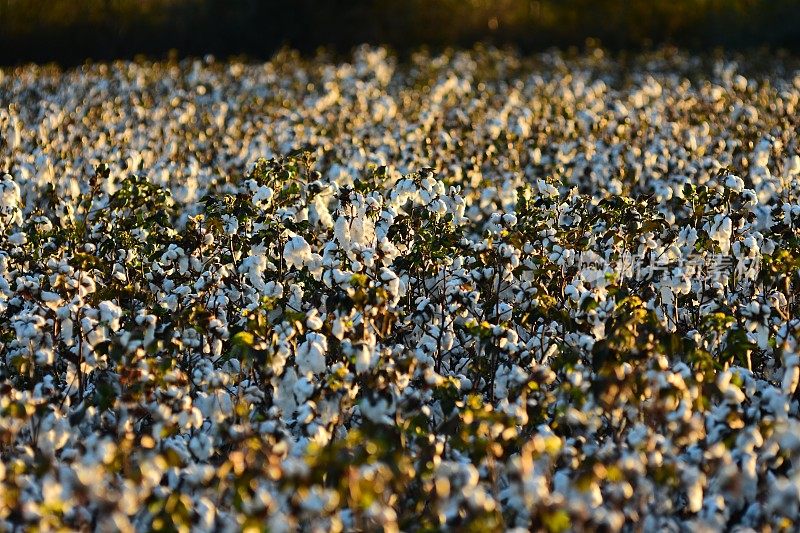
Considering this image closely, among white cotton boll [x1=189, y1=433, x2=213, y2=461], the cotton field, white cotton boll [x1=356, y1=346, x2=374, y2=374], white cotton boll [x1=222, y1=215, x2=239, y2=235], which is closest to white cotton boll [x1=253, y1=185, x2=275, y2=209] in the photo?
the cotton field

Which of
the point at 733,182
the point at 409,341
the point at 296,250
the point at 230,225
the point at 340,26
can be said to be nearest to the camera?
the point at 296,250

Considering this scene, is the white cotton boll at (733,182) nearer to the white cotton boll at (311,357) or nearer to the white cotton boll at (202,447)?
the white cotton boll at (311,357)

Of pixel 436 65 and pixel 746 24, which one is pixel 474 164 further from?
pixel 746 24

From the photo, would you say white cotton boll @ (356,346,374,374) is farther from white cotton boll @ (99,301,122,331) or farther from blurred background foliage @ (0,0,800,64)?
blurred background foliage @ (0,0,800,64)

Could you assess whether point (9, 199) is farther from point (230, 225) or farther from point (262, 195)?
point (262, 195)

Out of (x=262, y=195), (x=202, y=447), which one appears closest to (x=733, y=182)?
(x=262, y=195)

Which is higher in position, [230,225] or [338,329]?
[230,225]

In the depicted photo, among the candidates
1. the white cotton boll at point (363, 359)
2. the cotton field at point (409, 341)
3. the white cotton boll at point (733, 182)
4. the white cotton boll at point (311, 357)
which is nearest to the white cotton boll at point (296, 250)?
the cotton field at point (409, 341)
